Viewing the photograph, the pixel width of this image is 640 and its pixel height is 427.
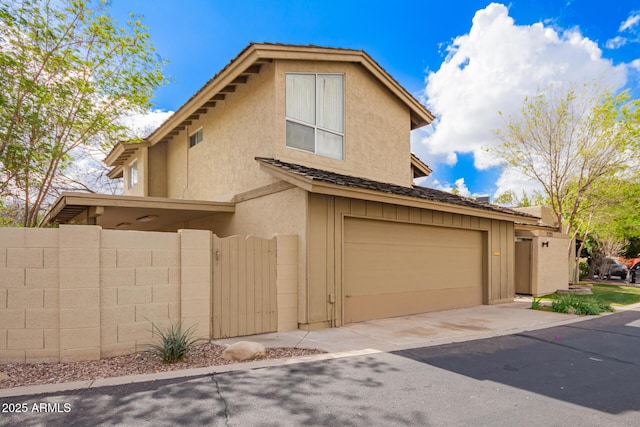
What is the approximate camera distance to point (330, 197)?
798 cm

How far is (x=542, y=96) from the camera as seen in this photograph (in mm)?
16562

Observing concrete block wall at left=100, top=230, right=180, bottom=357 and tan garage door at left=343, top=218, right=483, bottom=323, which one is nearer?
concrete block wall at left=100, top=230, right=180, bottom=357

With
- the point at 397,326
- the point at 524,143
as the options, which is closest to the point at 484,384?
the point at 397,326

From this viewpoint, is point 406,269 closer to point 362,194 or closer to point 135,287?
point 362,194

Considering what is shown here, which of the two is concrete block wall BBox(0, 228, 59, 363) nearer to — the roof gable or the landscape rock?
the landscape rock

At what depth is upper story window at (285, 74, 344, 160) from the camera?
9180 mm

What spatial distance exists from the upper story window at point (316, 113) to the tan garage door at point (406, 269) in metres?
2.37

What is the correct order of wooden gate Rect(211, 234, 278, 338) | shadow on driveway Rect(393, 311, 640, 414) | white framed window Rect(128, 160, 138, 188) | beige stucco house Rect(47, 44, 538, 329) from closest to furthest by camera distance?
shadow on driveway Rect(393, 311, 640, 414) → wooden gate Rect(211, 234, 278, 338) → beige stucco house Rect(47, 44, 538, 329) → white framed window Rect(128, 160, 138, 188)

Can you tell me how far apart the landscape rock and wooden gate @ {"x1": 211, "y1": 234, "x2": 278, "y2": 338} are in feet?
3.77

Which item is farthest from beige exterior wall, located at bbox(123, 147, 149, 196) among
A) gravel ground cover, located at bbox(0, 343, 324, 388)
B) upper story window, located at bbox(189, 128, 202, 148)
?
gravel ground cover, located at bbox(0, 343, 324, 388)

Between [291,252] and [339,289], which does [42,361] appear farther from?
[339,289]

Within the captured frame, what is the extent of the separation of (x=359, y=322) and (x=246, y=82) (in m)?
6.95

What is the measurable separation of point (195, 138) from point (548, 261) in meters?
14.9

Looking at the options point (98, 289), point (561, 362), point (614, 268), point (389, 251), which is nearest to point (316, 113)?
point (389, 251)
